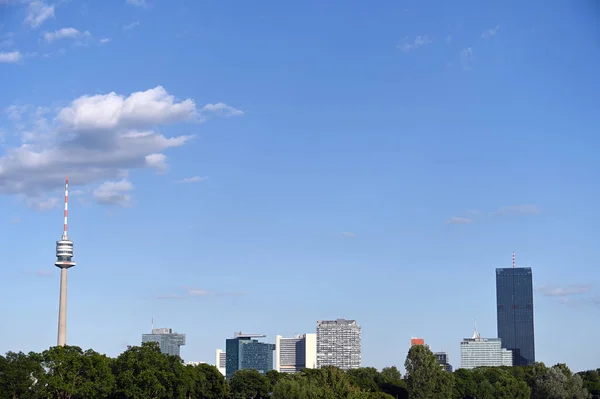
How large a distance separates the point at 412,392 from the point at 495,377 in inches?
1213

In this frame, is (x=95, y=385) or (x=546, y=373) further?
(x=546, y=373)

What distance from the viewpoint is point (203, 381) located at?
126 meters

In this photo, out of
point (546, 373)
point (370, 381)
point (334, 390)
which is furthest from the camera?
point (370, 381)

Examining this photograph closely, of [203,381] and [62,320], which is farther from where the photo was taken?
[62,320]

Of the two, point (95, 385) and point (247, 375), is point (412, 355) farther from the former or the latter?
point (95, 385)

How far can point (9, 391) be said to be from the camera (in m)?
98.8

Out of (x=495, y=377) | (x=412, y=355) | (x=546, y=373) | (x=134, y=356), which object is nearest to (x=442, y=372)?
(x=412, y=355)

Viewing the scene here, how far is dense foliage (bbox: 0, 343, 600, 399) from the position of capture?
9913cm

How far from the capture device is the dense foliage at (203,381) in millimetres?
99131

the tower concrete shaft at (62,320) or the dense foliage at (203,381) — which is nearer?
the dense foliage at (203,381)

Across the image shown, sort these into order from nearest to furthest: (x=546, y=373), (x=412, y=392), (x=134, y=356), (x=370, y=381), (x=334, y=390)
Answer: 1. (x=334, y=390)
2. (x=134, y=356)
3. (x=412, y=392)
4. (x=546, y=373)
5. (x=370, y=381)

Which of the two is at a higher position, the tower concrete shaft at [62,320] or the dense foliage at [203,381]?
the tower concrete shaft at [62,320]

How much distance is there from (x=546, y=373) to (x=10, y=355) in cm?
7555

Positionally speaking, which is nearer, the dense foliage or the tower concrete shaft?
the dense foliage
